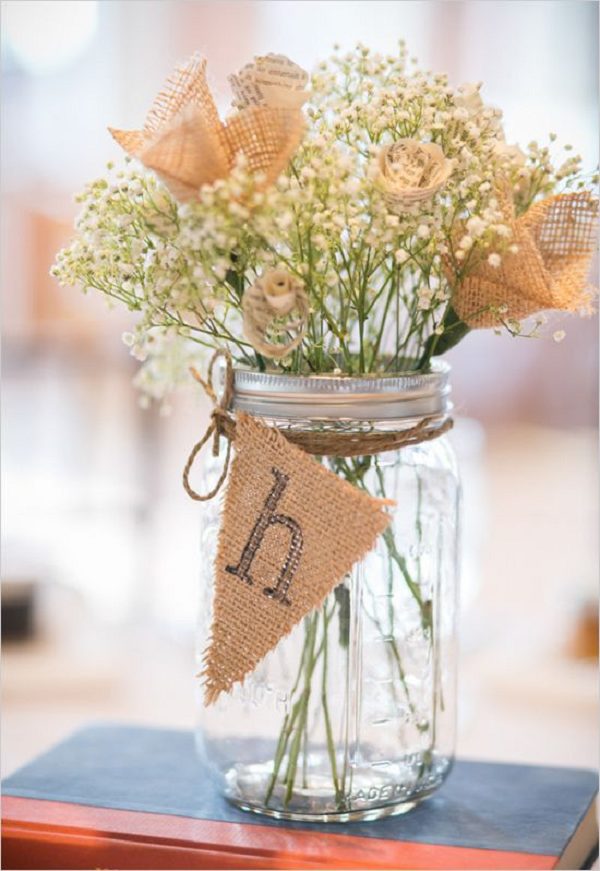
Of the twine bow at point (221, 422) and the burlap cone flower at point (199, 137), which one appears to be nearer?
the burlap cone flower at point (199, 137)

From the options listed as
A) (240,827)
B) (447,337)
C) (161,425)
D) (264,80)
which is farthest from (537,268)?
(161,425)

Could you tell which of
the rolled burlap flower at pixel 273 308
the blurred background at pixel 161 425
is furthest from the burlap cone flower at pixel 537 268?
the blurred background at pixel 161 425

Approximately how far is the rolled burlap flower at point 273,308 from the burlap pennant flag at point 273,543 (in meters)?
0.07

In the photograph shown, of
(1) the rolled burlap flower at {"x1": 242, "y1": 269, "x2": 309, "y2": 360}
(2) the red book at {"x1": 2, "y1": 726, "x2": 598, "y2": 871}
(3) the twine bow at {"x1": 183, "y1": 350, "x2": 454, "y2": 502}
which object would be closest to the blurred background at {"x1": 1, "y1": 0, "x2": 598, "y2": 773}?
(2) the red book at {"x1": 2, "y1": 726, "x2": 598, "y2": 871}

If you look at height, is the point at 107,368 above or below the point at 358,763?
above

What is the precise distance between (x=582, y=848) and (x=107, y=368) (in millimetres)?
3370

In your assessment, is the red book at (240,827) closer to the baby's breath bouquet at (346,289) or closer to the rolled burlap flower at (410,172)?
the baby's breath bouquet at (346,289)

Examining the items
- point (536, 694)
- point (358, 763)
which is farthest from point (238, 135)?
point (536, 694)

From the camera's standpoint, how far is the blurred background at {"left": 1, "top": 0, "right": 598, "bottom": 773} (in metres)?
2.23

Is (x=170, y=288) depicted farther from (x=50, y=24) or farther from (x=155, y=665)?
(x=50, y=24)

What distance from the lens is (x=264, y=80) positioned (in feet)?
2.45

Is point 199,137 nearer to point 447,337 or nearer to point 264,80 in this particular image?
point 264,80

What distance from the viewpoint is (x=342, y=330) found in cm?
79

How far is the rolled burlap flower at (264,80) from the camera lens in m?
0.74
